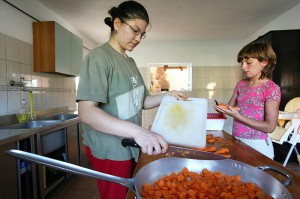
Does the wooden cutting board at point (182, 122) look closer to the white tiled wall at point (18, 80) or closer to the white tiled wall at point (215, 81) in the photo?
the white tiled wall at point (18, 80)

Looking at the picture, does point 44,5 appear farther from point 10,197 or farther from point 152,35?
point 10,197

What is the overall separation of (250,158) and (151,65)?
4.27m

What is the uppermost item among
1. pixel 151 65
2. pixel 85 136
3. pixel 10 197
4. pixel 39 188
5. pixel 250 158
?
pixel 151 65

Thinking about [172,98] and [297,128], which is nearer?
[172,98]

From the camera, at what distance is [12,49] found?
89.8 inches

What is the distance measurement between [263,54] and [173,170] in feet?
2.92

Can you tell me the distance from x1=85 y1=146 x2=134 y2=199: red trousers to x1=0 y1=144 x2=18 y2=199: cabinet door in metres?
0.84

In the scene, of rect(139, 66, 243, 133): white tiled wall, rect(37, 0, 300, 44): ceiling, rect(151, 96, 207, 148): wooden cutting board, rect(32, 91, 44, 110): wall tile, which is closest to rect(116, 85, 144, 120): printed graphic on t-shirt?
rect(151, 96, 207, 148): wooden cutting board

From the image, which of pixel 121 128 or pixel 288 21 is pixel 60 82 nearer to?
pixel 121 128

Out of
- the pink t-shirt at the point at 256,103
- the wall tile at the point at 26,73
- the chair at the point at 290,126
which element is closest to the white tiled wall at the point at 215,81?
the chair at the point at 290,126

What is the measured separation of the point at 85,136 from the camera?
95cm

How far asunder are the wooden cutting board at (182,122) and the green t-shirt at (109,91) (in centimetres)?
13

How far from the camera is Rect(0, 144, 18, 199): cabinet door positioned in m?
1.37

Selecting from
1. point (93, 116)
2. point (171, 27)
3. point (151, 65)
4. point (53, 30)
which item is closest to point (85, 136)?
point (93, 116)
